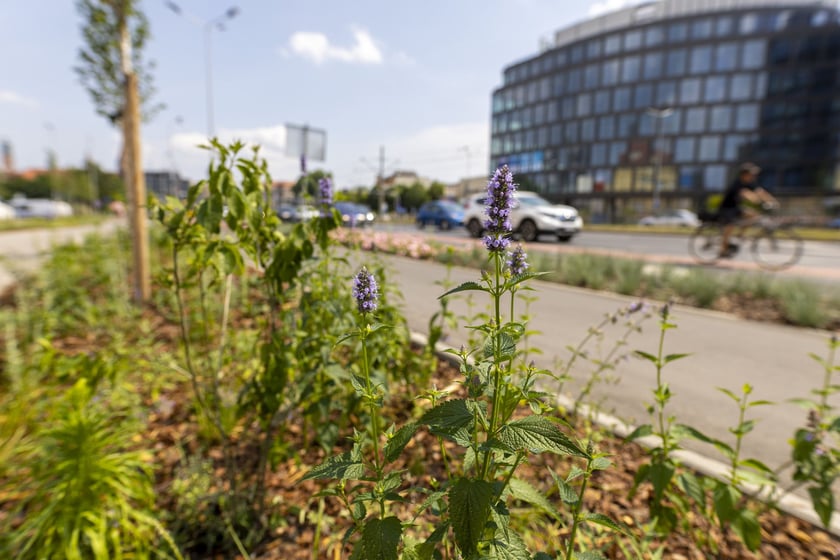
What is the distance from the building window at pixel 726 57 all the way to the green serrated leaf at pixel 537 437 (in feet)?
221

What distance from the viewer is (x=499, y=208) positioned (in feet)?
3.55

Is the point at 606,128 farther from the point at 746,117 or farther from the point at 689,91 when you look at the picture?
the point at 746,117

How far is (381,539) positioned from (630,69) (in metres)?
68.1

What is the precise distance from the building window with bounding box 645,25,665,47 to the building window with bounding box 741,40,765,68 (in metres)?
9.23

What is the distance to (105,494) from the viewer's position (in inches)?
72.8

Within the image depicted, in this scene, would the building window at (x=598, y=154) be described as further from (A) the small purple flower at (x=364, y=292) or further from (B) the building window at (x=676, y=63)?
(A) the small purple flower at (x=364, y=292)

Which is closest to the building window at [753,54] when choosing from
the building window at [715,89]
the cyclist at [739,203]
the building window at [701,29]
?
the building window at [715,89]

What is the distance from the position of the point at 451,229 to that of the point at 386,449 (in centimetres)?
2098

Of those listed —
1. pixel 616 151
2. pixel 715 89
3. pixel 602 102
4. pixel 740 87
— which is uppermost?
pixel 740 87

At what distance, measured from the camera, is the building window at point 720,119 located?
52.1 m

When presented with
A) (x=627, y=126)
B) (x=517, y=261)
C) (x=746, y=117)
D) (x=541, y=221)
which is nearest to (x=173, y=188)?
(x=517, y=261)

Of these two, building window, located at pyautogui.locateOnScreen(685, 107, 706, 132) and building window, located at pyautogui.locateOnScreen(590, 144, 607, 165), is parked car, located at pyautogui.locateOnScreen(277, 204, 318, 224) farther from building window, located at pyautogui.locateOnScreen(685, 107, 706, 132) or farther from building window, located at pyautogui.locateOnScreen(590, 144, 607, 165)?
building window, located at pyautogui.locateOnScreen(685, 107, 706, 132)

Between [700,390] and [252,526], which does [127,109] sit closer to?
[252,526]

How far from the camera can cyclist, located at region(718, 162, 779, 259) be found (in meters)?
9.49
